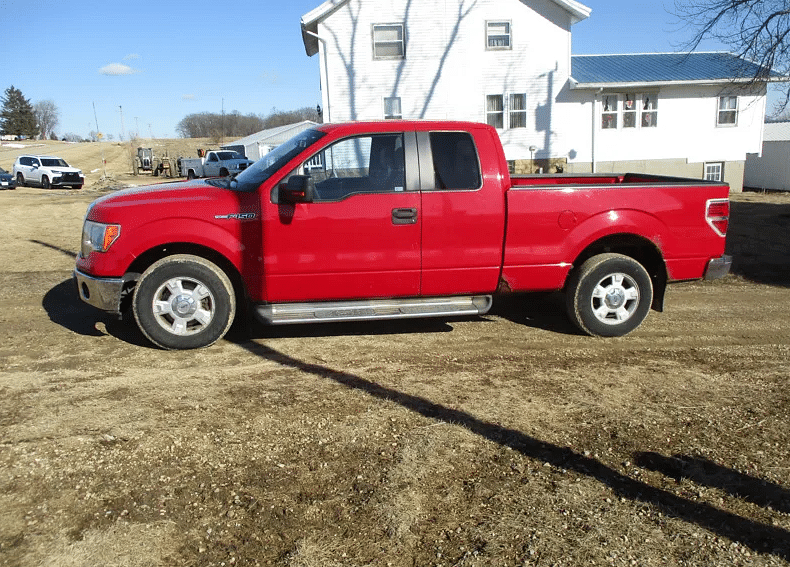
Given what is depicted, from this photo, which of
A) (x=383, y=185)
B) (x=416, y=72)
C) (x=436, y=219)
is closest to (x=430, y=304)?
→ (x=436, y=219)

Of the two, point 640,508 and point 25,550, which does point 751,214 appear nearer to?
point 640,508

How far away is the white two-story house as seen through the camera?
22.3m

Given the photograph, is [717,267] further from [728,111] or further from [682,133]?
[728,111]

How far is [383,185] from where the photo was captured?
18.5ft

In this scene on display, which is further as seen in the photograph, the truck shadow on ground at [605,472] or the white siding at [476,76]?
the white siding at [476,76]

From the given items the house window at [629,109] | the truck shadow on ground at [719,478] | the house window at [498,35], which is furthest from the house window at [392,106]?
the truck shadow on ground at [719,478]

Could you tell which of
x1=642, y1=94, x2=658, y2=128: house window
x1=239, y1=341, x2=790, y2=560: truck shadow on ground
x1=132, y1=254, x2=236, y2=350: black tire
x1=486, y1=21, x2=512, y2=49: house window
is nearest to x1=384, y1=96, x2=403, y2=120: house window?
x1=486, y1=21, x2=512, y2=49: house window

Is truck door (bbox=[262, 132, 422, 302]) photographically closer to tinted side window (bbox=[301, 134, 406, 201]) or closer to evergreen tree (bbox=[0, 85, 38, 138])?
tinted side window (bbox=[301, 134, 406, 201])

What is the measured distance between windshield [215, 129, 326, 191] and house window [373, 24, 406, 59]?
58.0ft

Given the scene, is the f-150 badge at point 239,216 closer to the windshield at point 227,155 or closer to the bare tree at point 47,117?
the windshield at point 227,155

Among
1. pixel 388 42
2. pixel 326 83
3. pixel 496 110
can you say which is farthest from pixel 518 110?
pixel 326 83

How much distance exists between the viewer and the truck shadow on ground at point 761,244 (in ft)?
29.9

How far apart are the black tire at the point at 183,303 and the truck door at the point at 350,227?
42 cm

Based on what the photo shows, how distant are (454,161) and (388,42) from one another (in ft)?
59.7
